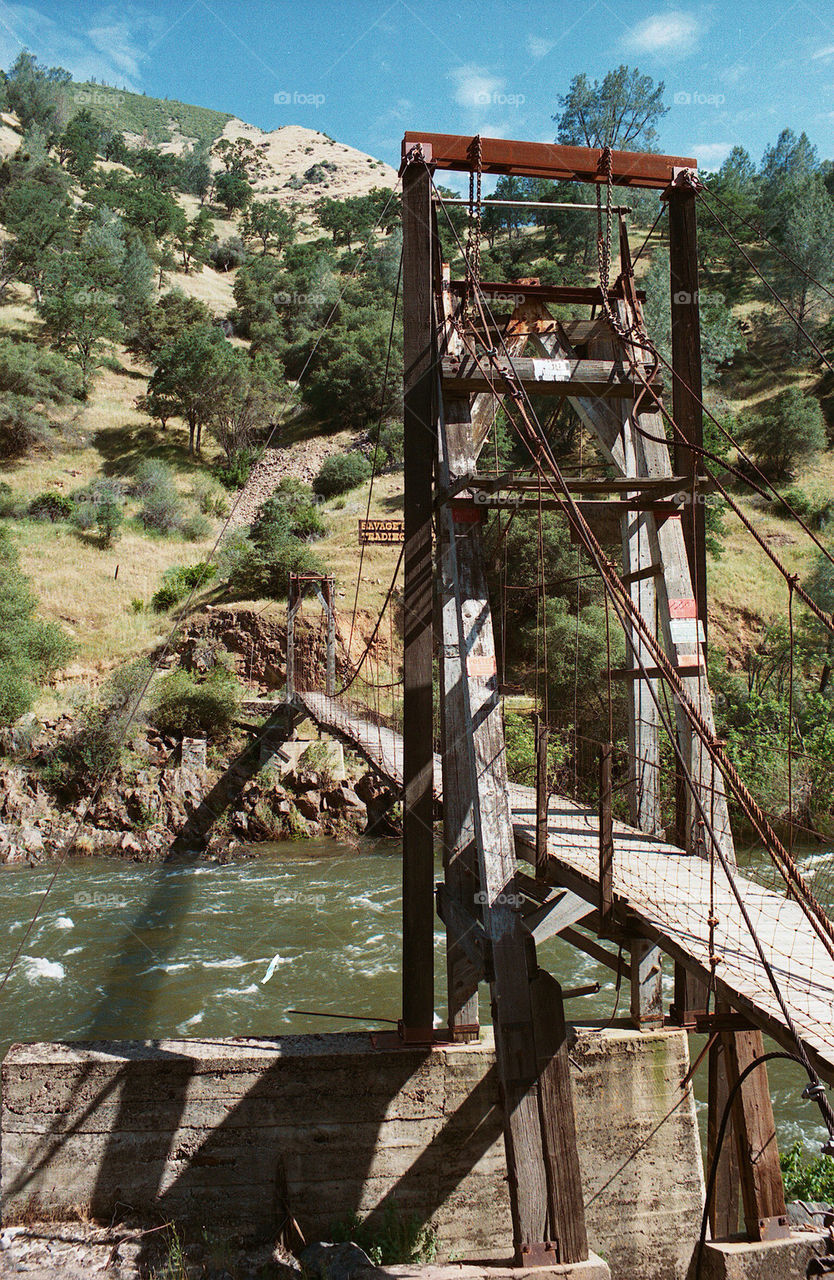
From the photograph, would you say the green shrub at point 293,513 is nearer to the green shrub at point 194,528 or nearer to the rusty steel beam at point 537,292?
the green shrub at point 194,528

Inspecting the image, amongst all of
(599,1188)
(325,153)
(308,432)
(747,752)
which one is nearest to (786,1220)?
(599,1188)

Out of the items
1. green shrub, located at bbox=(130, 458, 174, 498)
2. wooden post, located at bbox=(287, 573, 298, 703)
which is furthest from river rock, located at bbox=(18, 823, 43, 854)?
green shrub, located at bbox=(130, 458, 174, 498)

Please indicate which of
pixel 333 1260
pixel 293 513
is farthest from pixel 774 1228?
pixel 293 513

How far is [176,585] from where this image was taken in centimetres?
2289

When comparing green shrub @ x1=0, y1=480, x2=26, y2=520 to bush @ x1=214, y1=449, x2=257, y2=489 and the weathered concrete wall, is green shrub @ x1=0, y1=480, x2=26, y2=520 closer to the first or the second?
bush @ x1=214, y1=449, x2=257, y2=489

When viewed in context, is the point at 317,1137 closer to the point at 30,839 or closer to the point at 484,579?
the point at 484,579

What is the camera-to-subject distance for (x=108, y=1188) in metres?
4.27

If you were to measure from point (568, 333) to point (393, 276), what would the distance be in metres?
38.9

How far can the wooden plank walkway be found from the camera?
2674 mm

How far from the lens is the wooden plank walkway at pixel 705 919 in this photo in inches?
105

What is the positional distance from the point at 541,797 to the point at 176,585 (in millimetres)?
20148

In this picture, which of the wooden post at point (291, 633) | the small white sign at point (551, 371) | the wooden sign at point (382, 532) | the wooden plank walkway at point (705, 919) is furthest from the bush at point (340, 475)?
the wooden plank walkway at point (705, 919)

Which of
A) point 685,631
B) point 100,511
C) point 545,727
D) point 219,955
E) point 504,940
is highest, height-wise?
point 100,511

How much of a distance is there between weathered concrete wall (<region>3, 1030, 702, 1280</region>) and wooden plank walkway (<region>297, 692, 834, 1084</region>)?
1.11 metres
